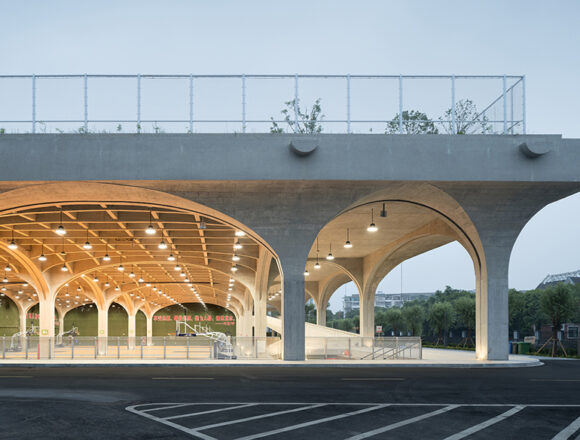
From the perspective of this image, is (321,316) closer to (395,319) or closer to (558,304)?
(395,319)

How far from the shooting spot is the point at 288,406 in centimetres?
1241

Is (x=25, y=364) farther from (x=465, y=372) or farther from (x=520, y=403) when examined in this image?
(x=520, y=403)

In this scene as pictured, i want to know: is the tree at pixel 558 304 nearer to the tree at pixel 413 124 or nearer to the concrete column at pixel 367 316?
the concrete column at pixel 367 316

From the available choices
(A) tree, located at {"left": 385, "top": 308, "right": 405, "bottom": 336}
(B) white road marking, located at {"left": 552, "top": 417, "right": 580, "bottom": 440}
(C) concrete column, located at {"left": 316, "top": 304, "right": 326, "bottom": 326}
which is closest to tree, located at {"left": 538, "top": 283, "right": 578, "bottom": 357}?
(B) white road marking, located at {"left": 552, "top": 417, "right": 580, "bottom": 440}

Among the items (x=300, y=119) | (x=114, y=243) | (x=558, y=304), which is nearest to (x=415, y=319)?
(x=558, y=304)

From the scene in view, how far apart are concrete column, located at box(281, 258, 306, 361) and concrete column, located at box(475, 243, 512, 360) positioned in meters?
8.07

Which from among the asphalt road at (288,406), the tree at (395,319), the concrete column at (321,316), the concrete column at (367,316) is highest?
the asphalt road at (288,406)

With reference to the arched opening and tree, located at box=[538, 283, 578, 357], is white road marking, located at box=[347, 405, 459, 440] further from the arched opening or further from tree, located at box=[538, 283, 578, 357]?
tree, located at box=[538, 283, 578, 357]

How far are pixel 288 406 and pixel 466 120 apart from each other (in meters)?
16.3

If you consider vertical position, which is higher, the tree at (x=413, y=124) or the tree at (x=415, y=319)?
the tree at (x=413, y=124)

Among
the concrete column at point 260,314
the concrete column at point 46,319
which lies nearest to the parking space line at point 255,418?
the concrete column at point 46,319

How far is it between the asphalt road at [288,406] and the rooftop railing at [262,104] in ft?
32.3

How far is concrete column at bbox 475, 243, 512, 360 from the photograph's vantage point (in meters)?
25.5

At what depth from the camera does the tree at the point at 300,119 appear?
942 inches
